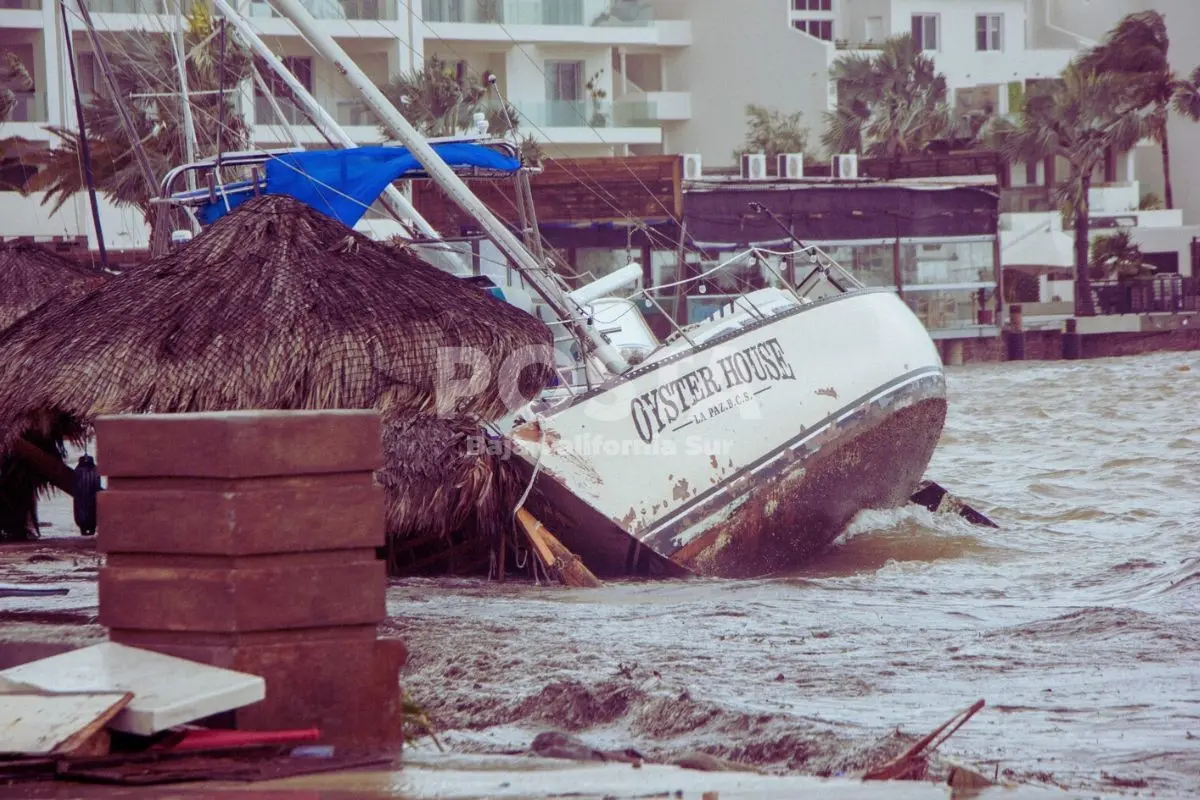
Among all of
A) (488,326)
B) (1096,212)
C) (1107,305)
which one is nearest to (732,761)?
(488,326)

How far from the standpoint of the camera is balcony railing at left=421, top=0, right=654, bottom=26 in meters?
47.9

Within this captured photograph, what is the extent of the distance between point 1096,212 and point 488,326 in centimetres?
4731

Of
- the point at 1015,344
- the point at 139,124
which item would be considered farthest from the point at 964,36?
the point at 139,124

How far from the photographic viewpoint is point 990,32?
61719 mm

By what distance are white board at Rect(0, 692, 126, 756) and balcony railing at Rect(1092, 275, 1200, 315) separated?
4140 cm

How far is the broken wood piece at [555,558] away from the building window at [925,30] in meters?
51.6

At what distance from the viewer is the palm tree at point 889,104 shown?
175 feet

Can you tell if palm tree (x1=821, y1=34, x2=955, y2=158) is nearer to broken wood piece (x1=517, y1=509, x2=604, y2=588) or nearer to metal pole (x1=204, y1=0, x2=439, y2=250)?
metal pole (x1=204, y1=0, x2=439, y2=250)

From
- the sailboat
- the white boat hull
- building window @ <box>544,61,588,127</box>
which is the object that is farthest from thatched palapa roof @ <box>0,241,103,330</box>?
building window @ <box>544,61,588,127</box>

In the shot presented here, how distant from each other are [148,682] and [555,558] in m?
6.23

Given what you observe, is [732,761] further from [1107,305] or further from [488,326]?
[1107,305]

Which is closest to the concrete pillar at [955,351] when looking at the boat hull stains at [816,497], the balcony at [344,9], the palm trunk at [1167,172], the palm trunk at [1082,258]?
the palm trunk at [1082,258]

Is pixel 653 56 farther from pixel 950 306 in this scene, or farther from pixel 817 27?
pixel 950 306

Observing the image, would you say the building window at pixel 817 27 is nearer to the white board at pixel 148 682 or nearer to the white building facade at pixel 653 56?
the white building facade at pixel 653 56
